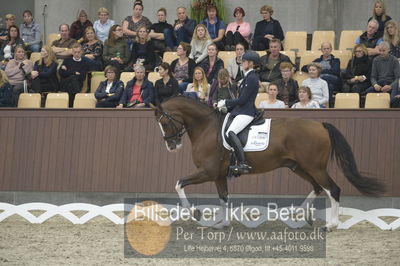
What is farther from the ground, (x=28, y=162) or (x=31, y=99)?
(x=31, y=99)

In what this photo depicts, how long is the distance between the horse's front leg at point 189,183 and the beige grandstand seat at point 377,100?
3660 mm

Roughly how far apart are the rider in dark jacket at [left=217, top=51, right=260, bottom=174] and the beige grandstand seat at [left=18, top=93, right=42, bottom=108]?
4751 mm

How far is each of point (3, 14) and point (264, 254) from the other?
13.0 metres

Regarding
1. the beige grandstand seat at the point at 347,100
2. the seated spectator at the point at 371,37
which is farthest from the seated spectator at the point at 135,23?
the beige grandstand seat at the point at 347,100

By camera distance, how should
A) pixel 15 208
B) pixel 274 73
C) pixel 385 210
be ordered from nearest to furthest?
1. pixel 385 210
2. pixel 15 208
3. pixel 274 73

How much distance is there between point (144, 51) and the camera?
1516 cm

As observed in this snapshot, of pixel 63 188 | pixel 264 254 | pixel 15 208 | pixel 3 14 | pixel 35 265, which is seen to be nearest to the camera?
pixel 35 265

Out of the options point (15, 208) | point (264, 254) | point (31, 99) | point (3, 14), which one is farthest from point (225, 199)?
point (3, 14)

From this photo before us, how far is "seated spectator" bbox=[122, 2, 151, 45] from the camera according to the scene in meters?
16.1

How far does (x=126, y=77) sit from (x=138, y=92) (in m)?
1.12

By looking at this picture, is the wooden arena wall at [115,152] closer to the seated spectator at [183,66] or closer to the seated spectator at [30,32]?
the seated spectator at [183,66]

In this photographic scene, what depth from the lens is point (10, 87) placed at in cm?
1439

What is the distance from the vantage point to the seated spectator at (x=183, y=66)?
1415 centimetres

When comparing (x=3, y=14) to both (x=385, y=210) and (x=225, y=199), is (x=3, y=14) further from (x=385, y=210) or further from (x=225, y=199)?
(x=385, y=210)
